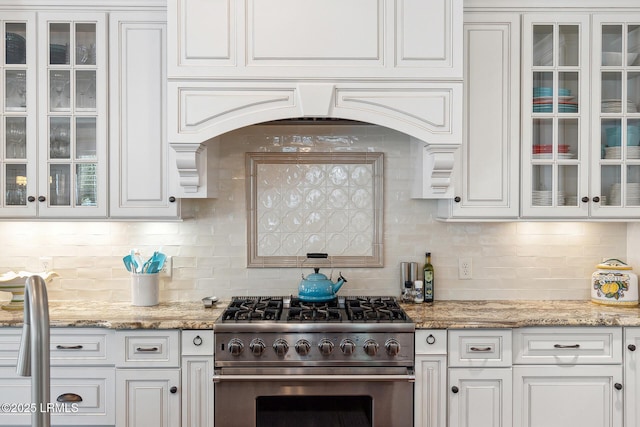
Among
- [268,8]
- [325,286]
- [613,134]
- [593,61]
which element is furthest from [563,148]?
[268,8]

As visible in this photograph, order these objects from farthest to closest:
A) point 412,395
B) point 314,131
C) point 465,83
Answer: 1. point 314,131
2. point 465,83
3. point 412,395

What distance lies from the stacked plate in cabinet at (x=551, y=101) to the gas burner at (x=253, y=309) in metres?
1.78

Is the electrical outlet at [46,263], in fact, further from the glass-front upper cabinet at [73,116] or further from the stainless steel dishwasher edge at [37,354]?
the stainless steel dishwasher edge at [37,354]

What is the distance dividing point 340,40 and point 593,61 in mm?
1380

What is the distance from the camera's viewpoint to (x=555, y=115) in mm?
2723

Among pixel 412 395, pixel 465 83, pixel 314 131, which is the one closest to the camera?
pixel 412 395

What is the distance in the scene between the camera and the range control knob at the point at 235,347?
94.3 inches

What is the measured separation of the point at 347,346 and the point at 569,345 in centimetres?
111

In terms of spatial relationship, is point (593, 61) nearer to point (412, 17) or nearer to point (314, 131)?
point (412, 17)

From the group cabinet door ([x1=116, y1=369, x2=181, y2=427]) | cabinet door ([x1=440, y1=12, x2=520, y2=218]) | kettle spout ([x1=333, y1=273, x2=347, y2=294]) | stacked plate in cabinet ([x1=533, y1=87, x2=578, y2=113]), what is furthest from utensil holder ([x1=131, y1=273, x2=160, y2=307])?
stacked plate in cabinet ([x1=533, y1=87, x2=578, y2=113])

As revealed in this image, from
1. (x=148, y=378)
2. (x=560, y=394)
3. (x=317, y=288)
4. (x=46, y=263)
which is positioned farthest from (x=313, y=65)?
(x=560, y=394)

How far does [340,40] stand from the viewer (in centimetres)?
254

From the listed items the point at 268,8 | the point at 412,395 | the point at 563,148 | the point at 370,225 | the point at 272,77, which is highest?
the point at 268,8

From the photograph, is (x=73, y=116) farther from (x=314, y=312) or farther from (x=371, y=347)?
(x=371, y=347)
